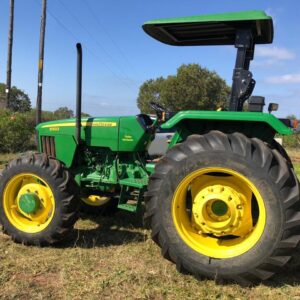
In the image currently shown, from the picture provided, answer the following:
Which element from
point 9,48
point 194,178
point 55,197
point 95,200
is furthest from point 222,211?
point 9,48

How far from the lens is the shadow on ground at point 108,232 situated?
4.81 meters

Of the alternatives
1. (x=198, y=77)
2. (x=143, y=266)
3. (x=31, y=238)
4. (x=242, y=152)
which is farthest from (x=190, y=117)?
(x=198, y=77)

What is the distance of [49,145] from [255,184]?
3043 millimetres

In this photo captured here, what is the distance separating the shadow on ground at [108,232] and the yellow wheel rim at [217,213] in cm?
115

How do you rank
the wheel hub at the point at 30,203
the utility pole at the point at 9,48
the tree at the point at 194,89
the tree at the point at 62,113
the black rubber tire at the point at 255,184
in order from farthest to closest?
the tree at the point at 194,89 < the tree at the point at 62,113 < the utility pole at the point at 9,48 < the wheel hub at the point at 30,203 < the black rubber tire at the point at 255,184

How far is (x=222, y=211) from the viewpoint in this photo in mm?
3852

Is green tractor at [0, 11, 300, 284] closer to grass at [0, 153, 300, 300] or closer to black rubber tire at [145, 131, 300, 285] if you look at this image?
black rubber tire at [145, 131, 300, 285]

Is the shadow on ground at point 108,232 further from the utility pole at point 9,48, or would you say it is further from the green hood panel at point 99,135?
the utility pole at point 9,48

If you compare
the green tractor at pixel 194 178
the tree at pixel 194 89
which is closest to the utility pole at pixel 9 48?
the green tractor at pixel 194 178

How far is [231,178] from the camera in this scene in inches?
156

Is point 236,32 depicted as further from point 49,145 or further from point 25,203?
point 25,203

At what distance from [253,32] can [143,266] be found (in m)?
2.69

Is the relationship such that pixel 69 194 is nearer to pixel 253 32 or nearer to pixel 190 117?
pixel 190 117

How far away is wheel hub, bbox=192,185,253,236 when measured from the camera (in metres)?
3.79
